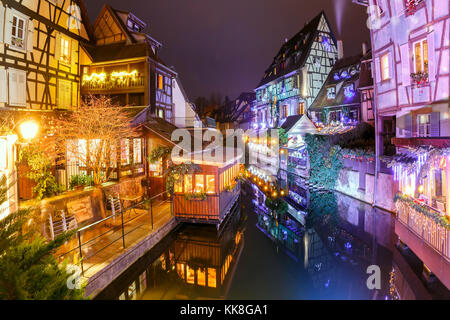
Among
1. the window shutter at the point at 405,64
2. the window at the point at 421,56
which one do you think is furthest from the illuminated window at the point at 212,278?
the window at the point at 421,56

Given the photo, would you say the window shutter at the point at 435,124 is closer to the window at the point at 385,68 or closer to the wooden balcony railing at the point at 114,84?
the window at the point at 385,68

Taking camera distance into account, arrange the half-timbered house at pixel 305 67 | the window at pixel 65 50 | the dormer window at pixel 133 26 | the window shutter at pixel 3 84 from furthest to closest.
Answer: the half-timbered house at pixel 305 67, the dormer window at pixel 133 26, the window at pixel 65 50, the window shutter at pixel 3 84

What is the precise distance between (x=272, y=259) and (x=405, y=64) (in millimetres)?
10634

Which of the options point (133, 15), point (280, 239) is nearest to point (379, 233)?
point (280, 239)

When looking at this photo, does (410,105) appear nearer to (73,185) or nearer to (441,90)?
(441,90)

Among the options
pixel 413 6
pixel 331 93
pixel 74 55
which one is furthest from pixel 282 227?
pixel 331 93

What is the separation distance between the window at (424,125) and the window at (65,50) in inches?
813

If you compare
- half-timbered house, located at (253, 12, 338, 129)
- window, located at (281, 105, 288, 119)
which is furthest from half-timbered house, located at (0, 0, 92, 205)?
window, located at (281, 105, 288, 119)

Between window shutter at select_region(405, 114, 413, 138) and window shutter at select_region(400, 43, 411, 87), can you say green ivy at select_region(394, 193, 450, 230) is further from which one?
window shutter at select_region(400, 43, 411, 87)

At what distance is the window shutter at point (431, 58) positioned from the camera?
10.3 metres

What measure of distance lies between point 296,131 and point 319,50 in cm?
1119

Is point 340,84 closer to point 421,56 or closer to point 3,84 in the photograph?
point 421,56

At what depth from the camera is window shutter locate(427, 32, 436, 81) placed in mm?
10328

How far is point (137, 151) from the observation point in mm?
13477
